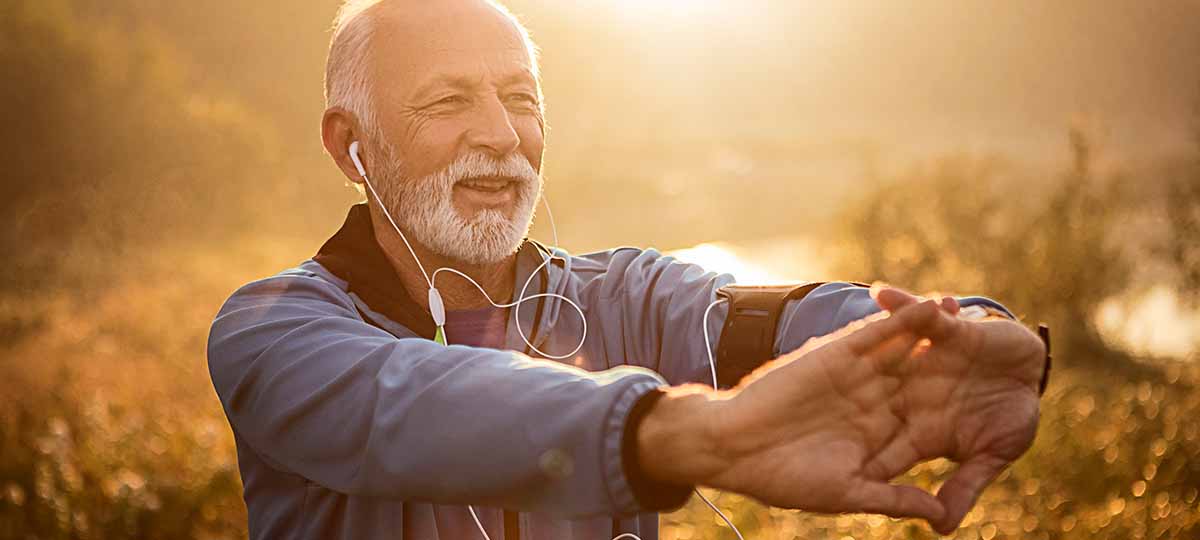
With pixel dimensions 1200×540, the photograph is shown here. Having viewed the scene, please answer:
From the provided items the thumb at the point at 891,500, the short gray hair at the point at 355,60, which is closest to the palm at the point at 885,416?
the thumb at the point at 891,500

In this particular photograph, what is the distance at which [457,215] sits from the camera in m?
2.53

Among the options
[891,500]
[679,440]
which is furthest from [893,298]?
[679,440]

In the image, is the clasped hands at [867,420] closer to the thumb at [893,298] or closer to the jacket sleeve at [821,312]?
the thumb at [893,298]

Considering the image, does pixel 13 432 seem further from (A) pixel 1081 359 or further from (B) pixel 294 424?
(A) pixel 1081 359

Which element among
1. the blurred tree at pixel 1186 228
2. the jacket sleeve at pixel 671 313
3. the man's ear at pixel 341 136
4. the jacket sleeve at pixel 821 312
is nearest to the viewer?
the jacket sleeve at pixel 821 312

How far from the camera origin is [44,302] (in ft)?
28.7

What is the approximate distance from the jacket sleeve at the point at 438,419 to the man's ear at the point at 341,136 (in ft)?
3.51

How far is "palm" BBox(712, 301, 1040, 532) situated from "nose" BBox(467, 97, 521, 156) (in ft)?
4.57

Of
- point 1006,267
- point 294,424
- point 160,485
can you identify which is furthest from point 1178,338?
point 294,424

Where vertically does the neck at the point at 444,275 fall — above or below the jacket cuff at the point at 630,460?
below

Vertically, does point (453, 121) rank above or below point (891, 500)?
above

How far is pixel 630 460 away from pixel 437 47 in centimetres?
166

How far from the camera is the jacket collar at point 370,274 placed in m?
2.32

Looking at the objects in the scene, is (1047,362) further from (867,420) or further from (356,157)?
(356,157)
